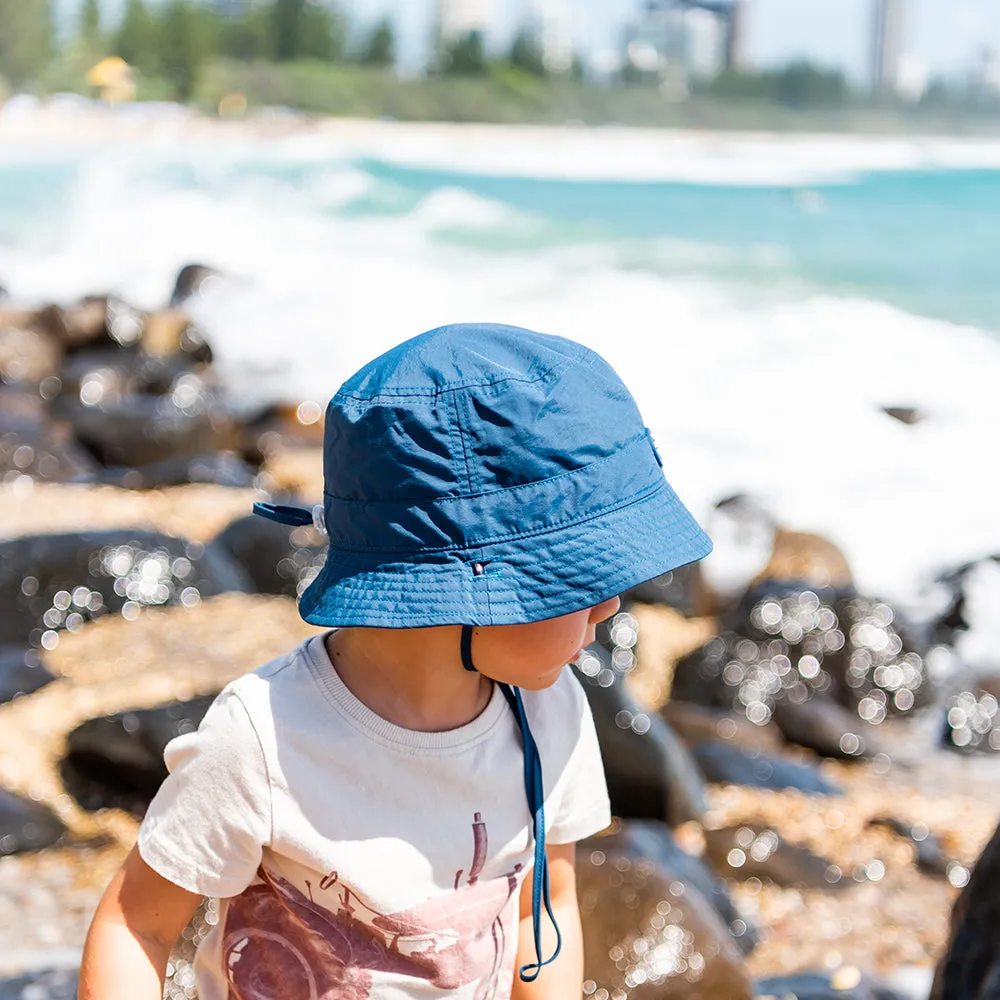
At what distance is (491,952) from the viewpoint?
5.07ft

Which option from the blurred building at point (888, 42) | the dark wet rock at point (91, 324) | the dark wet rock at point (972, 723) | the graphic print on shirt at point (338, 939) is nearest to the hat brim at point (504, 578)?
the graphic print on shirt at point (338, 939)

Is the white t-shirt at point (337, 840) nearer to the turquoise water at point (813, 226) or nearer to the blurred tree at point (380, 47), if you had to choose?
the turquoise water at point (813, 226)

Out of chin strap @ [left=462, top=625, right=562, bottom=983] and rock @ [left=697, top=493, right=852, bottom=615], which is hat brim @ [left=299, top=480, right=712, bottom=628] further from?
rock @ [left=697, top=493, right=852, bottom=615]

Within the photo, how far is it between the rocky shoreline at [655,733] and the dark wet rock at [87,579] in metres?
0.01

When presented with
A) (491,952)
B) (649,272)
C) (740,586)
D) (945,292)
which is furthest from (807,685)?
(649,272)

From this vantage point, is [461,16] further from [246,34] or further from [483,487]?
[483,487]

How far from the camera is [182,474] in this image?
8.21 meters

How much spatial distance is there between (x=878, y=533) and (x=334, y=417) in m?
9.47

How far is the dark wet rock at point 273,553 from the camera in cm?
609

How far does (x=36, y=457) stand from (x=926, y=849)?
5807mm

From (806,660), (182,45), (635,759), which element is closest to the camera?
Result: (635,759)

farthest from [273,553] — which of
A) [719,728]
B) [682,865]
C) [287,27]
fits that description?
[287,27]

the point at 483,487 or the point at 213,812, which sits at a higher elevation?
the point at 483,487

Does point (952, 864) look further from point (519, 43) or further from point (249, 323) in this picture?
point (519, 43)
